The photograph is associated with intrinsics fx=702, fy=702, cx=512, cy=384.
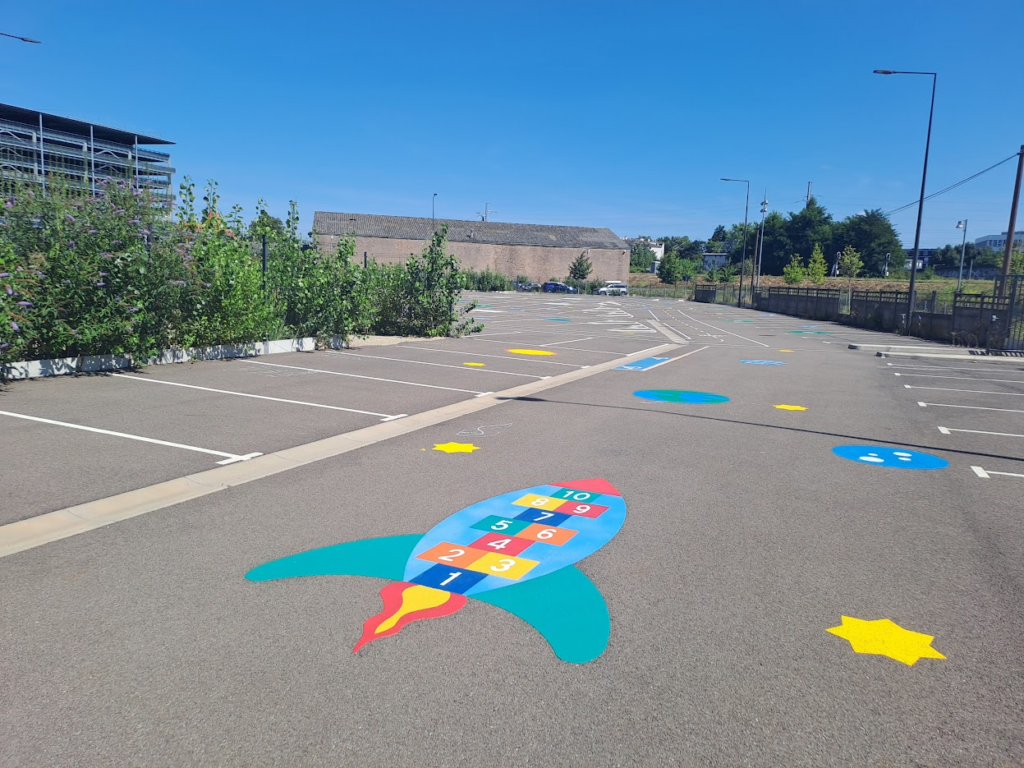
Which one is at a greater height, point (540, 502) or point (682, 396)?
point (682, 396)

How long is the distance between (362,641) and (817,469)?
18.0 ft

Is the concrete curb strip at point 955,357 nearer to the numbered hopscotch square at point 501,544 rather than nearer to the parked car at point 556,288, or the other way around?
the numbered hopscotch square at point 501,544

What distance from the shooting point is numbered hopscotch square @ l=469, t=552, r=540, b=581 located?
4.62 meters

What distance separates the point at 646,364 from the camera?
17.3m

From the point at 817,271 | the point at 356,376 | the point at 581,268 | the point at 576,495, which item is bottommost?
the point at 576,495

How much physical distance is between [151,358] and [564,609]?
1157cm

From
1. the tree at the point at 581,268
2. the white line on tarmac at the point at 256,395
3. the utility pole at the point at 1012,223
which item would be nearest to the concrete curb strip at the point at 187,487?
the white line on tarmac at the point at 256,395

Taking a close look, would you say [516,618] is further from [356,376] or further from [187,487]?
[356,376]

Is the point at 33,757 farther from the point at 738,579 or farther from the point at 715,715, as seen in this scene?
the point at 738,579

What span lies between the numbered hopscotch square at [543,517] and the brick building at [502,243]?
88.5 metres

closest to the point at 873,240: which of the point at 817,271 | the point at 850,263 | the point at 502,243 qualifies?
the point at 850,263

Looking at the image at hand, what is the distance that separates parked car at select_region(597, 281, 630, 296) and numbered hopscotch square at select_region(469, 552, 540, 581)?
271ft

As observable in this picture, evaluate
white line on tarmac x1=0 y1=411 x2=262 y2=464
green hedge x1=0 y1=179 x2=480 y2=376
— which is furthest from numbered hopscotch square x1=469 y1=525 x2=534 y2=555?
green hedge x1=0 y1=179 x2=480 y2=376

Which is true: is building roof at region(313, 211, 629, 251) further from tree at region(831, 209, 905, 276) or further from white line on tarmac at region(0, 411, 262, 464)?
white line on tarmac at region(0, 411, 262, 464)
